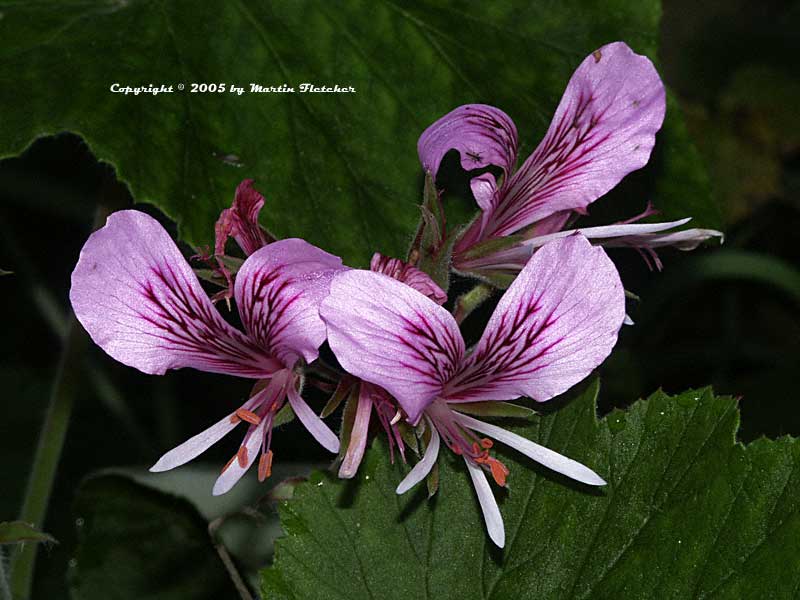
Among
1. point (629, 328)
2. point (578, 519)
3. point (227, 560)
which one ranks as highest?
point (578, 519)

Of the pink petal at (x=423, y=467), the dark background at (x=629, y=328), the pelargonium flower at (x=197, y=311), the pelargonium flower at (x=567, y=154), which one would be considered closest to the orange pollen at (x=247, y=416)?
the pelargonium flower at (x=197, y=311)

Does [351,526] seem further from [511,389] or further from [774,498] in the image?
[774,498]

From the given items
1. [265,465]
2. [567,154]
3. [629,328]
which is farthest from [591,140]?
[629,328]

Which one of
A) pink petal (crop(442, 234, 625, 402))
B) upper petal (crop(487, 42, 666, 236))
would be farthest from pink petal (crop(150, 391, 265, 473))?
upper petal (crop(487, 42, 666, 236))

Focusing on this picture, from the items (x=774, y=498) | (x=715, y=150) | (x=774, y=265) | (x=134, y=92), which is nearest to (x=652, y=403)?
(x=774, y=498)

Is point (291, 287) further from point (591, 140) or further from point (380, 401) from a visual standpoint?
point (591, 140)

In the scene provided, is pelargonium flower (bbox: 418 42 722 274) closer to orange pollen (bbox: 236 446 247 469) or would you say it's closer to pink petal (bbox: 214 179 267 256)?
pink petal (bbox: 214 179 267 256)

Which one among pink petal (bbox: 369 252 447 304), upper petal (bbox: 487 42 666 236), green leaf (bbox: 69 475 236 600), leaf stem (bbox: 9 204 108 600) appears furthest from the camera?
green leaf (bbox: 69 475 236 600)
